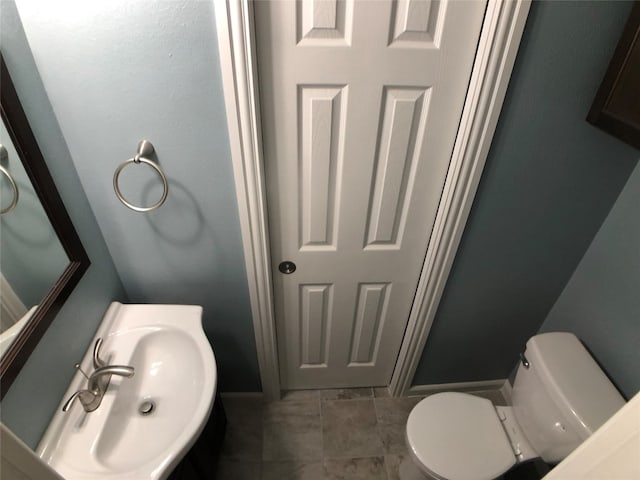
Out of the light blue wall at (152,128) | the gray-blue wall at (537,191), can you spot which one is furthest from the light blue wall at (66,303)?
the gray-blue wall at (537,191)

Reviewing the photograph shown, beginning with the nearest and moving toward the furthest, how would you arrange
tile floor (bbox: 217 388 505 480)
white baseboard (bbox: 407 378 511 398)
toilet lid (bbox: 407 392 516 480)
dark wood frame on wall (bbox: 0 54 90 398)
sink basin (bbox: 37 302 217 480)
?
dark wood frame on wall (bbox: 0 54 90 398) → sink basin (bbox: 37 302 217 480) → toilet lid (bbox: 407 392 516 480) → tile floor (bbox: 217 388 505 480) → white baseboard (bbox: 407 378 511 398)

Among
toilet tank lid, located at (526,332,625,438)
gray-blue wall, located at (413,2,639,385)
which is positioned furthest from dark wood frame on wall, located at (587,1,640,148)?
toilet tank lid, located at (526,332,625,438)

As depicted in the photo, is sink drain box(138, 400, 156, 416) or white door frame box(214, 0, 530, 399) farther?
sink drain box(138, 400, 156, 416)

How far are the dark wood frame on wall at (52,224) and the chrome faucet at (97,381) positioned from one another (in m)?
0.19

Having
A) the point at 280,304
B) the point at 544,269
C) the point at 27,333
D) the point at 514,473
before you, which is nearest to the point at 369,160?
the point at 280,304

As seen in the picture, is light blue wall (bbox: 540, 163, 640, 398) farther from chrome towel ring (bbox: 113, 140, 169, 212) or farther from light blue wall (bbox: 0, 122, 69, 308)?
light blue wall (bbox: 0, 122, 69, 308)

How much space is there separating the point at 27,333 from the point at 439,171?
1.21 meters

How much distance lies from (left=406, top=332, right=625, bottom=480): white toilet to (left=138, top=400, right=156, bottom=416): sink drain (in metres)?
0.91

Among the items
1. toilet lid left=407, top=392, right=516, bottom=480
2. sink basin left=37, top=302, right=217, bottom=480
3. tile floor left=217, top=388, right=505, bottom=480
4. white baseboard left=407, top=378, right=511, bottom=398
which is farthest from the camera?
white baseboard left=407, top=378, right=511, bottom=398

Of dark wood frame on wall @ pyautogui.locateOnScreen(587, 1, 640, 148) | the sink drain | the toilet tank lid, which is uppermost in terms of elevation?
dark wood frame on wall @ pyautogui.locateOnScreen(587, 1, 640, 148)

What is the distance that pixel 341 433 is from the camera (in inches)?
69.6

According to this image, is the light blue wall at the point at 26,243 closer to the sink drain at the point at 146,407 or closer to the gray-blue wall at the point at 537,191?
the sink drain at the point at 146,407

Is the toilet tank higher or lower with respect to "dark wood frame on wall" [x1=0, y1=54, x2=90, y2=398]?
lower

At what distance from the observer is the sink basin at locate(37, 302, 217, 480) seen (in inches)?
37.8
